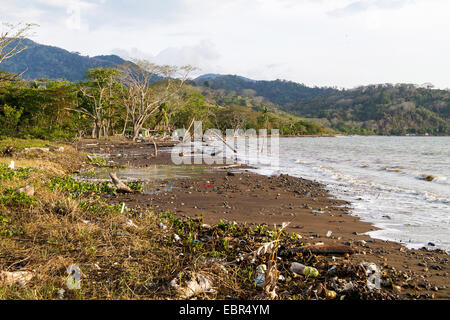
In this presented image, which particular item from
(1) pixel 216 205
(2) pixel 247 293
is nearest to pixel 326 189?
(1) pixel 216 205

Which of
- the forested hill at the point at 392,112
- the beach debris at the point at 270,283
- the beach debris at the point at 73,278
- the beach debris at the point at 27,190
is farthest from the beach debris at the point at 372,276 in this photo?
the forested hill at the point at 392,112

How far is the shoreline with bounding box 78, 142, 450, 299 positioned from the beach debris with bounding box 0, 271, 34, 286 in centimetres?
380

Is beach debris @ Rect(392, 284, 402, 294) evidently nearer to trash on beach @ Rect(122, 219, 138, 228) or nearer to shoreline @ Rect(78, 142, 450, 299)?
shoreline @ Rect(78, 142, 450, 299)

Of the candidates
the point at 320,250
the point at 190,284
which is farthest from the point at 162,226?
the point at 320,250

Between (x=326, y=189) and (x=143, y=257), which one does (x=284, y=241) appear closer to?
(x=143, y=257)

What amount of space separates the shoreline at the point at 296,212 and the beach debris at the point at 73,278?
132 inches

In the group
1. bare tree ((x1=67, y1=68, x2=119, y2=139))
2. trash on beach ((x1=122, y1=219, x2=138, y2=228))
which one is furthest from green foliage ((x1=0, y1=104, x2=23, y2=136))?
trash on beach ((x1=122, y1=219, x2=138, y2=228))

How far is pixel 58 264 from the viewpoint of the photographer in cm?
375

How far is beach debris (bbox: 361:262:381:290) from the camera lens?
3.82m

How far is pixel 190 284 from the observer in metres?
3.49

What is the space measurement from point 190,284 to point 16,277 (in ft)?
6.28

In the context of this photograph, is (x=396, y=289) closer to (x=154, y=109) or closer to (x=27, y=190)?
(x=27, y=190)

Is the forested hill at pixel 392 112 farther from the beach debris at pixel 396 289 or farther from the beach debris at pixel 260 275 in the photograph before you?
the beach debris at pixel 260 275

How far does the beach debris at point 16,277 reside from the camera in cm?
334
